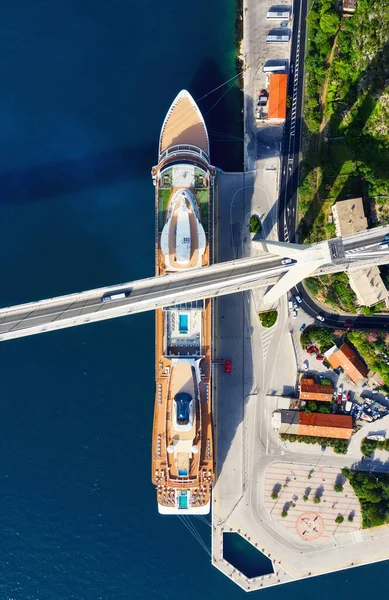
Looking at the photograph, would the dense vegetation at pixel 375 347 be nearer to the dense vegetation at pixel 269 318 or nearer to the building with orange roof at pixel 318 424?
the building with orange roof at pixel 318 424

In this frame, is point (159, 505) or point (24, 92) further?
point (24, 92)

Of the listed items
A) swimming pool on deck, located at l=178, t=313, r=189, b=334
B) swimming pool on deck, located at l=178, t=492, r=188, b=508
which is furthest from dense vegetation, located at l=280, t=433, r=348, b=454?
swimming pool on deck, located at l=178, t=313, r=189, b=334

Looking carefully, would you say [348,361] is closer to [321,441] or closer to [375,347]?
[375,347]

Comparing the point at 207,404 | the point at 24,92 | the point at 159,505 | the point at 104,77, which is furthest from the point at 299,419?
the point at 24,92

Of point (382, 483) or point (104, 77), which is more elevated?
point (104, 77)

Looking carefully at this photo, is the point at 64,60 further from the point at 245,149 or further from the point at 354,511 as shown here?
the point at 354,511

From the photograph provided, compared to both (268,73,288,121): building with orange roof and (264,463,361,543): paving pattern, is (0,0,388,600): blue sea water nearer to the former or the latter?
(268,73,288,121): building with orange roof

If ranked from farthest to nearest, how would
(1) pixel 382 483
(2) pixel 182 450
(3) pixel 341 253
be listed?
(1) pixel 382 483
(2) pixel 182 450
(3) pixel 341 253

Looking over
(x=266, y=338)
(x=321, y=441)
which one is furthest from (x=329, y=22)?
(x=321, y=441)
